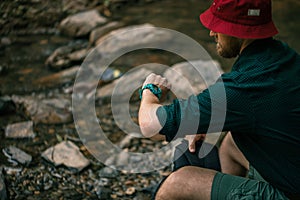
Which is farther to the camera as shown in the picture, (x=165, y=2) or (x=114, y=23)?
(x=165, y=2)

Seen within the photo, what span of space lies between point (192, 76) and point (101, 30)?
1.95 meters

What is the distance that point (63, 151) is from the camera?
354 centimetres

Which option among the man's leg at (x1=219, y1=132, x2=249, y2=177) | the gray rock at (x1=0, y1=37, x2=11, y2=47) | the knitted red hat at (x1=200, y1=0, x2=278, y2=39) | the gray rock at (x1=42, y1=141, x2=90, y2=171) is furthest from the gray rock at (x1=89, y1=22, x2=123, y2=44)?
the knitted red hat at (x1=200, y1=0, x2=278, y2=39)

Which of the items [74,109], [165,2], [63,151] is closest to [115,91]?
[74,109]

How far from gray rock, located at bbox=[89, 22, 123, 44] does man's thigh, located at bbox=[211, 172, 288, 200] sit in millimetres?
3872

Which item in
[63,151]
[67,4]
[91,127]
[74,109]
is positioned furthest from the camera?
[67,4]

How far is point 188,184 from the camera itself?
222 cm

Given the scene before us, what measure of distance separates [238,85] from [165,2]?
5.55 m

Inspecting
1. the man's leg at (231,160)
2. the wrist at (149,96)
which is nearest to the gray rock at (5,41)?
the man's leg at (231,160)

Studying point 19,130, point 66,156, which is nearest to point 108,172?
point 66,156

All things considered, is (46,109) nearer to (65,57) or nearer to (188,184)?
(65,57)

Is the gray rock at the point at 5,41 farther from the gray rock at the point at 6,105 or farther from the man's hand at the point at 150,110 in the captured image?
the man's hand at the point at 150,110

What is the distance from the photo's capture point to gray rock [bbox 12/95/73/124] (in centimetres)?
409

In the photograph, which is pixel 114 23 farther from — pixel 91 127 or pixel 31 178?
pixel 31 178
